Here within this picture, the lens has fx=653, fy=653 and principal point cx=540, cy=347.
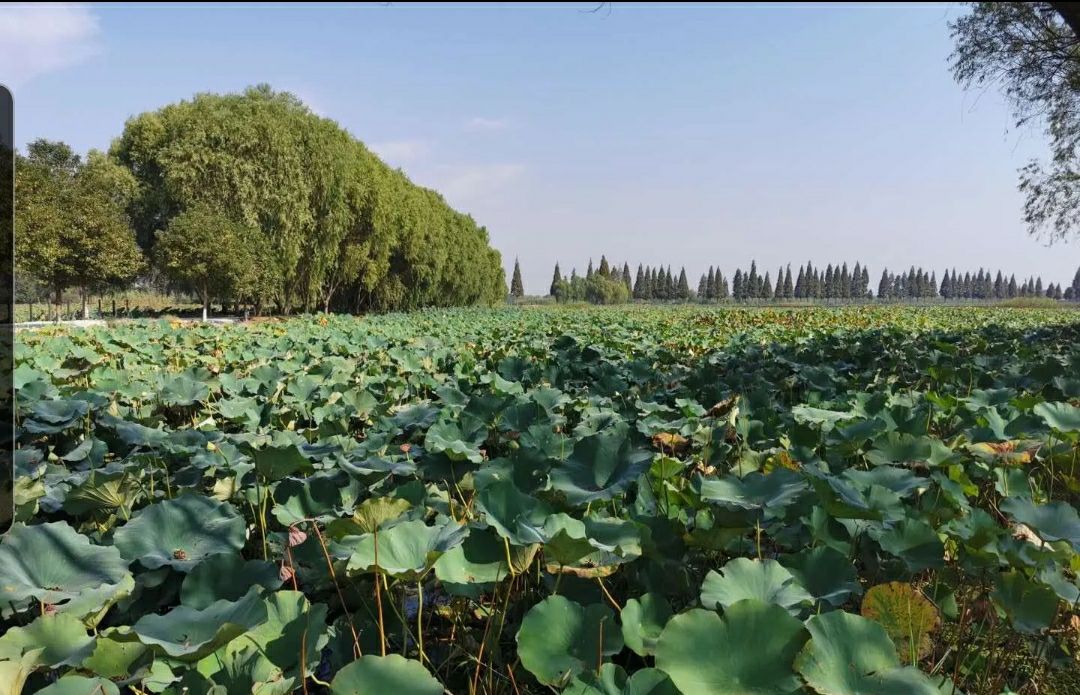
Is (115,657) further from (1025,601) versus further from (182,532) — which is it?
(1025,601)

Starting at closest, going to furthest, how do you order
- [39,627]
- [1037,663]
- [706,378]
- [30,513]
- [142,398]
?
[39,627] → [1037,663] → [30,513] → [142,398] → [706,378]

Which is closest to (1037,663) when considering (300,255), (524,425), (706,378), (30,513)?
(524,425)

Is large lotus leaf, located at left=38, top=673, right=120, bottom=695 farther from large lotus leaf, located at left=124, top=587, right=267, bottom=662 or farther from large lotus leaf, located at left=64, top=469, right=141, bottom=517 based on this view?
large lotus leaf, located at left=64, top=469, right=141, bottom=517

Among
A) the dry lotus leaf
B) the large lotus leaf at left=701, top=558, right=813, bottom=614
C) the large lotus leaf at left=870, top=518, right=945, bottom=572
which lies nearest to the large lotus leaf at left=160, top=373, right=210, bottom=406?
the dry lotus leaf

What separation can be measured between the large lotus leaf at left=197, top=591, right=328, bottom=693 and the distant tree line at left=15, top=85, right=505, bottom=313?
25.0 metres

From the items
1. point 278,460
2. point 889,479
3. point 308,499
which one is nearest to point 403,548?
point 308,499

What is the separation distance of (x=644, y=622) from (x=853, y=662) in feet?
0.99

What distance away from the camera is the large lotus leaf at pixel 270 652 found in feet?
2.93

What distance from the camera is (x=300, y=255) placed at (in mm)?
26000

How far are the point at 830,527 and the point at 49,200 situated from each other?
28.9 metres

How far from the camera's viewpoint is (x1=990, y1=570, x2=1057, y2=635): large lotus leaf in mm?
1017

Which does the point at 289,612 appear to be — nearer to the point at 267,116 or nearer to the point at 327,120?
the point at 267,116

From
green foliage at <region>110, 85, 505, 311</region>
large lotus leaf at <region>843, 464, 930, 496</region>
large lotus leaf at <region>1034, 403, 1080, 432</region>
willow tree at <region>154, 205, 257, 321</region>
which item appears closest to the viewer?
large lotus leaf at <region>843, 464, 930, 496</region>

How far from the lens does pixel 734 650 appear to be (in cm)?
85
